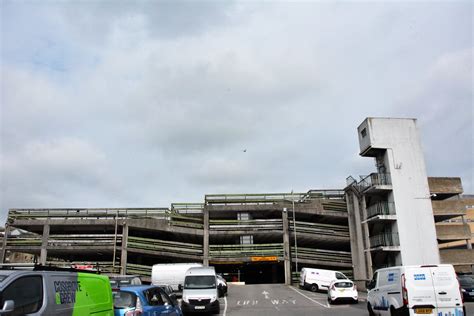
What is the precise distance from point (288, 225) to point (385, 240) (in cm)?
1203

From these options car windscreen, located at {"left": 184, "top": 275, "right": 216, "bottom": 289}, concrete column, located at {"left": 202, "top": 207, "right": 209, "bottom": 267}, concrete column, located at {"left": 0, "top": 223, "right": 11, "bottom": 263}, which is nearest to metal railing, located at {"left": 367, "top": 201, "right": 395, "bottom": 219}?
concrete column, located at {"left": 202, "top": 207, "right": 209, "bottom": 267}

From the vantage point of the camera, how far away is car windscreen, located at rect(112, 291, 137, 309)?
9078 mm

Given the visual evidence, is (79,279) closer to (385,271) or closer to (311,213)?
(385,271)

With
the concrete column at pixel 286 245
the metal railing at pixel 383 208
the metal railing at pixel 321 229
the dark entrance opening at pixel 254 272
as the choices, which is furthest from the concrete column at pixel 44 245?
the metal railing at pixel 383 208

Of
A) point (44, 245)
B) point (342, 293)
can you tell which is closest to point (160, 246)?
point (44, 245)

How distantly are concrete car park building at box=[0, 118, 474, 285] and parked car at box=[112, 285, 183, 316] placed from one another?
29.7 metres

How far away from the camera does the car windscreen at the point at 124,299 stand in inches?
357

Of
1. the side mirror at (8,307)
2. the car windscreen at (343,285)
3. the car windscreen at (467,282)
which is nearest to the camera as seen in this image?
the side mirror at (8,307)

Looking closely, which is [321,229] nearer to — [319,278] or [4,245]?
[319,278]

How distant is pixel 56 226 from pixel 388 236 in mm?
34713

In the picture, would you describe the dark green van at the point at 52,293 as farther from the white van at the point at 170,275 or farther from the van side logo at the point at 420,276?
the white van at the point at 170,275

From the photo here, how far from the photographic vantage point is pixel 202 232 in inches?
1788

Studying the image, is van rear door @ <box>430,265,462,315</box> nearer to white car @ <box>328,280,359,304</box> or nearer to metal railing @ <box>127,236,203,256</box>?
white car @ <box>328,280,359,304</box>

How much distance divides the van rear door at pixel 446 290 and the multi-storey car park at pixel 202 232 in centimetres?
3108
